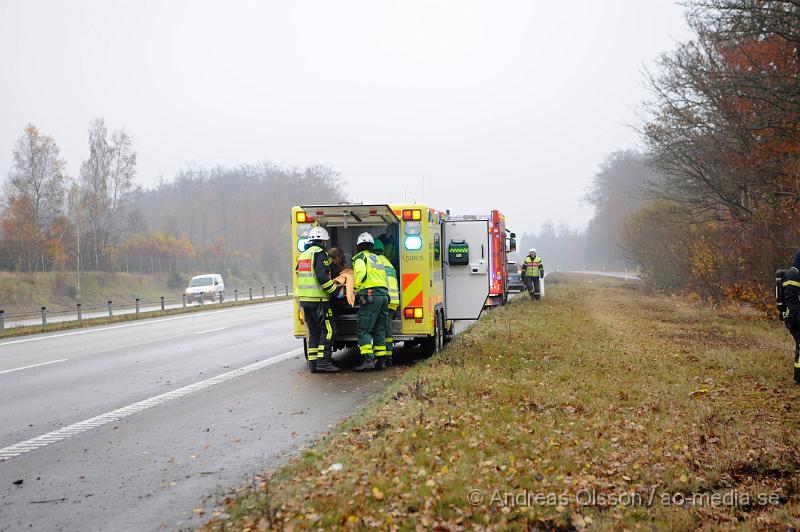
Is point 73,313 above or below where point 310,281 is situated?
below

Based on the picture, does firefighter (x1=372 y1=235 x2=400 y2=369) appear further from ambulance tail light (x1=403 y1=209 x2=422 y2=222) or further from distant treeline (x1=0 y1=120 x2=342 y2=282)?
distant treeline (x1=0 y1=120 x2=342 y2=282)

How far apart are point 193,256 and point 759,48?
193ft

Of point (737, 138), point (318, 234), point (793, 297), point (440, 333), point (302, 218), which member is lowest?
point (440, 333)

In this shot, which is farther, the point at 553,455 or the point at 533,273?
the point at 533,273

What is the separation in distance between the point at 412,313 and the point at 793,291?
5.58 meters

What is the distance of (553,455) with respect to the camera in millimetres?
6148

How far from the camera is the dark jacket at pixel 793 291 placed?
9.57 metres

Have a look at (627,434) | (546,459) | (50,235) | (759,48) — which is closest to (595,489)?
(546,459)

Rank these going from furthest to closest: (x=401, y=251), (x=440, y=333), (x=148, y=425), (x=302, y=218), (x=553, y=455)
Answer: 1. (x=440, y=333)
2. (x=401, y=251)
3. (x=302, y=218)
4. (x=148, y=425)
5. (x=553, y=455)

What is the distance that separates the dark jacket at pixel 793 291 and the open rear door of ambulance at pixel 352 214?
5580 mm

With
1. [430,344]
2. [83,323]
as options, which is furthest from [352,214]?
[83,323]

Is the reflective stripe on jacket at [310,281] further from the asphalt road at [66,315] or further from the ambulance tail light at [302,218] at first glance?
the asphalt road at [66,315]

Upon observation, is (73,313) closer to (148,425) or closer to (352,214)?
(352,214)

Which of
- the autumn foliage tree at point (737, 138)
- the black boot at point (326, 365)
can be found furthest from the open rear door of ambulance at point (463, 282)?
the autumn foliage tree at point (737, 138)
